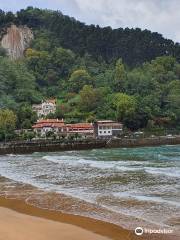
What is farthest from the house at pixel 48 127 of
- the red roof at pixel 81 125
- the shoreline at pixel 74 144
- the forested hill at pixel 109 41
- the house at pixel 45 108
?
the forested hill at pixel 109 41

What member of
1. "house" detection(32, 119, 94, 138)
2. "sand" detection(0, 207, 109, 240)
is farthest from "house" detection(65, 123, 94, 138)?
"sand" detection(0, 207, 109, 240)

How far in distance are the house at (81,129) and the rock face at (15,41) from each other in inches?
2944

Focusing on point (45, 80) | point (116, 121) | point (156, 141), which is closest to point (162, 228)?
point (156, 141)

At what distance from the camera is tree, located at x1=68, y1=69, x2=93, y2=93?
450ft

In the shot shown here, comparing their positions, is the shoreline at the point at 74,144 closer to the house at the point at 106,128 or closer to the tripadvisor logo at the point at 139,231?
the house at the point at 106,128

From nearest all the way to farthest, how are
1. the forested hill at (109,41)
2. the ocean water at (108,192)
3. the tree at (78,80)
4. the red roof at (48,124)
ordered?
the ocean water at (108,192) < the red roof at (48,124) < the tree at (78,80) < the forested hill at (109,41)

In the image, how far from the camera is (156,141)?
95.4 metres

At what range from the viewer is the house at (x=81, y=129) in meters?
99.6

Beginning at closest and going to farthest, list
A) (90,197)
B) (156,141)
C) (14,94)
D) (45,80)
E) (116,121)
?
(90,197) → (156,141) → (116,121) → (14,94) → (45,80)

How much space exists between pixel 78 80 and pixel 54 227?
4713 inches

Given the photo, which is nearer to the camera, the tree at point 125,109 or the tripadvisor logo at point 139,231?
the tripadvisor logo at point 139,231

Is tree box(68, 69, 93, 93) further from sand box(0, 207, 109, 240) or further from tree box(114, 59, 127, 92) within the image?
sand box(0, 207, 109, 240)

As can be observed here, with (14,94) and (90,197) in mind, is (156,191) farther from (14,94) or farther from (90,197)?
(14,94)

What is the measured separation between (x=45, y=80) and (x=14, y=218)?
129169 millimetres
